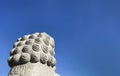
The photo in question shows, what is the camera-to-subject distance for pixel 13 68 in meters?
4.83

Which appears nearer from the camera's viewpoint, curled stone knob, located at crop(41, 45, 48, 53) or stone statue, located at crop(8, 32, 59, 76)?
stone statue, located at crop(8, 32, 59, 76)

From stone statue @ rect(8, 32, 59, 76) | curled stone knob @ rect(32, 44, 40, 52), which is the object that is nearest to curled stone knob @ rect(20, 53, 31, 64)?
stone statue @ rect(8, 32, 59, 76)

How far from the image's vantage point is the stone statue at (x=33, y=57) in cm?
466

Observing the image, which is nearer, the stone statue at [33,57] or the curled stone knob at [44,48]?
the stone statue at [33,57]

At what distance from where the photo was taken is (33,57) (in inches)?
186

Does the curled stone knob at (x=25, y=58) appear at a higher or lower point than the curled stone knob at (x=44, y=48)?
lower

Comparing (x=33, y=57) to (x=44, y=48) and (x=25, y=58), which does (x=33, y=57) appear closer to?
(x=25, y=58)

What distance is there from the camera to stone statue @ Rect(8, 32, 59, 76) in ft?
15.3

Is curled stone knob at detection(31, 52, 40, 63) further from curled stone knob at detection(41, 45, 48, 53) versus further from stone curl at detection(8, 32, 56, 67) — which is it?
curled stone knob at detection(41, 45, 48, 53)

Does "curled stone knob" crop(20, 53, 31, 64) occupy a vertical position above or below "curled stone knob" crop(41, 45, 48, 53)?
below

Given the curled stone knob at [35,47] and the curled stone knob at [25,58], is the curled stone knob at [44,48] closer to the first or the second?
the curled stone knob at [35,47]

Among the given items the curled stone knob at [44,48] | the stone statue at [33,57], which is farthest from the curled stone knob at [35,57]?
the curled stone knob at [44,48]

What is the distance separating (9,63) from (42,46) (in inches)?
30.0

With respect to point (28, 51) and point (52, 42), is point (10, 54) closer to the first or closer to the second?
point (28, 51)
